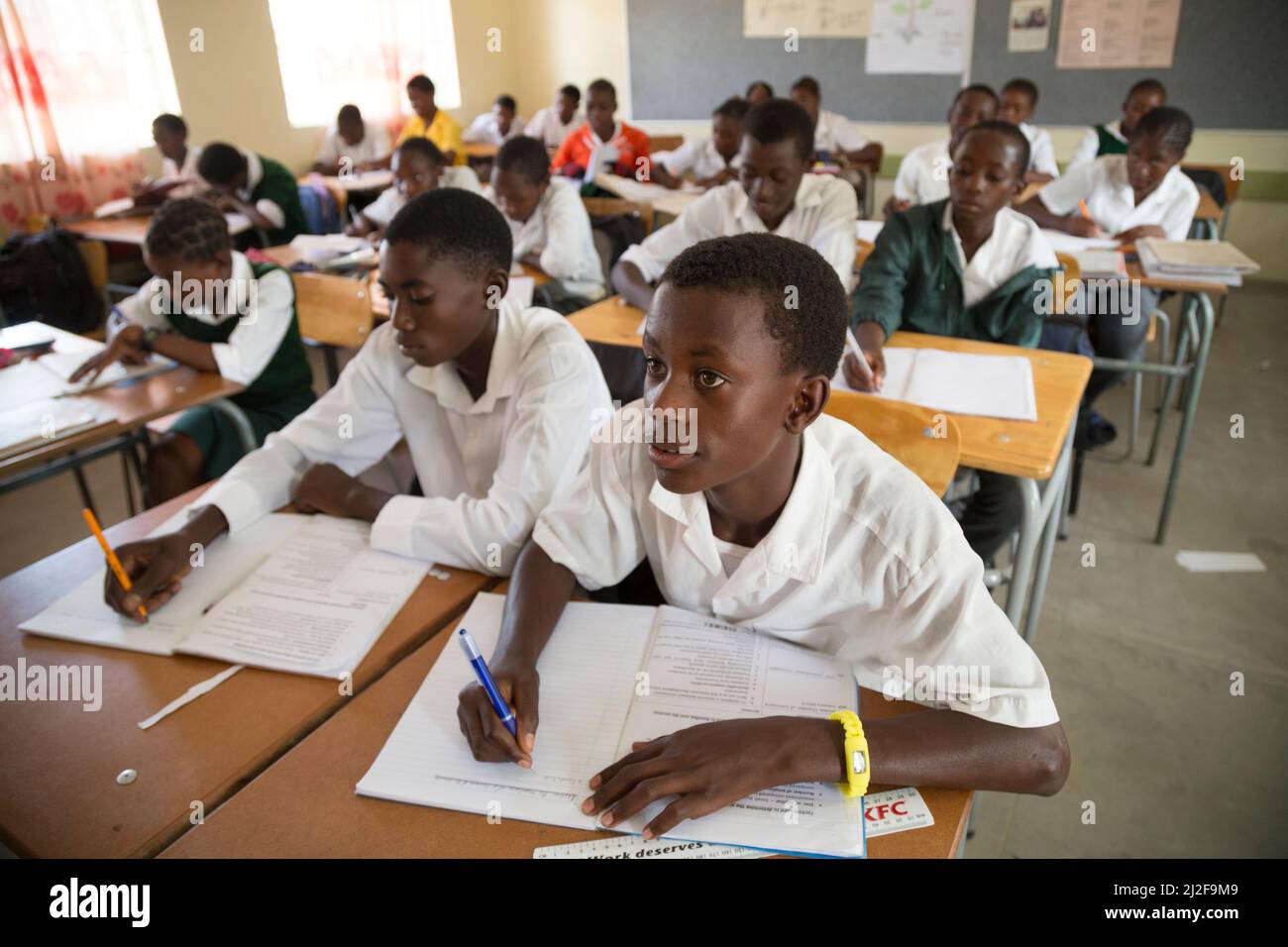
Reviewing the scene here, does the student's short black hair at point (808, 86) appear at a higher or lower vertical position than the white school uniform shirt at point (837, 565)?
higher

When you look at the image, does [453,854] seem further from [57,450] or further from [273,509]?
[57,450]

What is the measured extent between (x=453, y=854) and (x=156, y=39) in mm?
6353

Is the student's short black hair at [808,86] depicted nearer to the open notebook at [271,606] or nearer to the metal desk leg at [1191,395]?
the metal desk leg at [1191,395]

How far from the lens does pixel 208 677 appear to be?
1010 mm

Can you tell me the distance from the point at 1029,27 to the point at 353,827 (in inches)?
266

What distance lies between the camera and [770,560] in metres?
0.99

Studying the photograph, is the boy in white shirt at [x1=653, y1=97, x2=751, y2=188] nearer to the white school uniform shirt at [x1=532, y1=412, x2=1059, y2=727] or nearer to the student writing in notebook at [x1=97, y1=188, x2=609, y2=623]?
the student writing in notebook at [x1=97, y1=188, x2=609, y2=623]

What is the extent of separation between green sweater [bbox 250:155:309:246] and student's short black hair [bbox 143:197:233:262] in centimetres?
250

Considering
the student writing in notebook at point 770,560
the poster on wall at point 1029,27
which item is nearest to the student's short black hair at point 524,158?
the student writing in notebook at point 770,560

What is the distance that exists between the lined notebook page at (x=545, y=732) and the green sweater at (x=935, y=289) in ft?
4.83

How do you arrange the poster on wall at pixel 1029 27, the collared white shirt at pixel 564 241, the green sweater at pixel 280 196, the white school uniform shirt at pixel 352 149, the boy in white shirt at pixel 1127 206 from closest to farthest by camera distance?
the boy in white shirt at pixel 1127 206
the collared white shirt at pixel 564 241
the green sweater at pixel 280 196
the poster on wall at pixel 1029 27
the white school uniform shirt at pixel 352 149

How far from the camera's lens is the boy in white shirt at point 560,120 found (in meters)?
6.92
